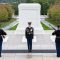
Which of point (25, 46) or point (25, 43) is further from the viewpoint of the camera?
point (25, 43)

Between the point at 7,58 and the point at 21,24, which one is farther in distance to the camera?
the point at 21,24

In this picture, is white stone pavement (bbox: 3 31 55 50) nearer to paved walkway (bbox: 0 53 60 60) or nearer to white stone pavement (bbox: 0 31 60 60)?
white stone pavement (bbox: 0 31 60 60)

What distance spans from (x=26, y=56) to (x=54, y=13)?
20191mm

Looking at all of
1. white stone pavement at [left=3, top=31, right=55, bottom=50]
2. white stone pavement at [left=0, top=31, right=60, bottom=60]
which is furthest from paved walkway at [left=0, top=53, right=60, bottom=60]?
white stone pavement at [left=3, top=31, right=55, bottom=50]

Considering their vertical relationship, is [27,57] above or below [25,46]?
above

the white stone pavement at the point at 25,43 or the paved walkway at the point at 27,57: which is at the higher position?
the paved walkway at the point at 27,57

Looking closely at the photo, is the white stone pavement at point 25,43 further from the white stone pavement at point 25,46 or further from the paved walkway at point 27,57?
the paved walkway at point 27,57

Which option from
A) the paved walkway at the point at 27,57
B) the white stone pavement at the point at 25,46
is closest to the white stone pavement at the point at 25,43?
the white stone pavement at the point at 25,46

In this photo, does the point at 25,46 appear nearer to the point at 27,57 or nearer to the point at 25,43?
the point at 25,43

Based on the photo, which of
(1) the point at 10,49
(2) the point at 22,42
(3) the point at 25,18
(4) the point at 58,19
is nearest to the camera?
(1) the point at 10,49

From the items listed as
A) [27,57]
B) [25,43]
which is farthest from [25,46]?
[27,57]

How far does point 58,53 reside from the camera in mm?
16547

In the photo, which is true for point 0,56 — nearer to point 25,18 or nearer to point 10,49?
point 10,49

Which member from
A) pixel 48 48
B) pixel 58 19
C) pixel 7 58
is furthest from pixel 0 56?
pixel 58 19
